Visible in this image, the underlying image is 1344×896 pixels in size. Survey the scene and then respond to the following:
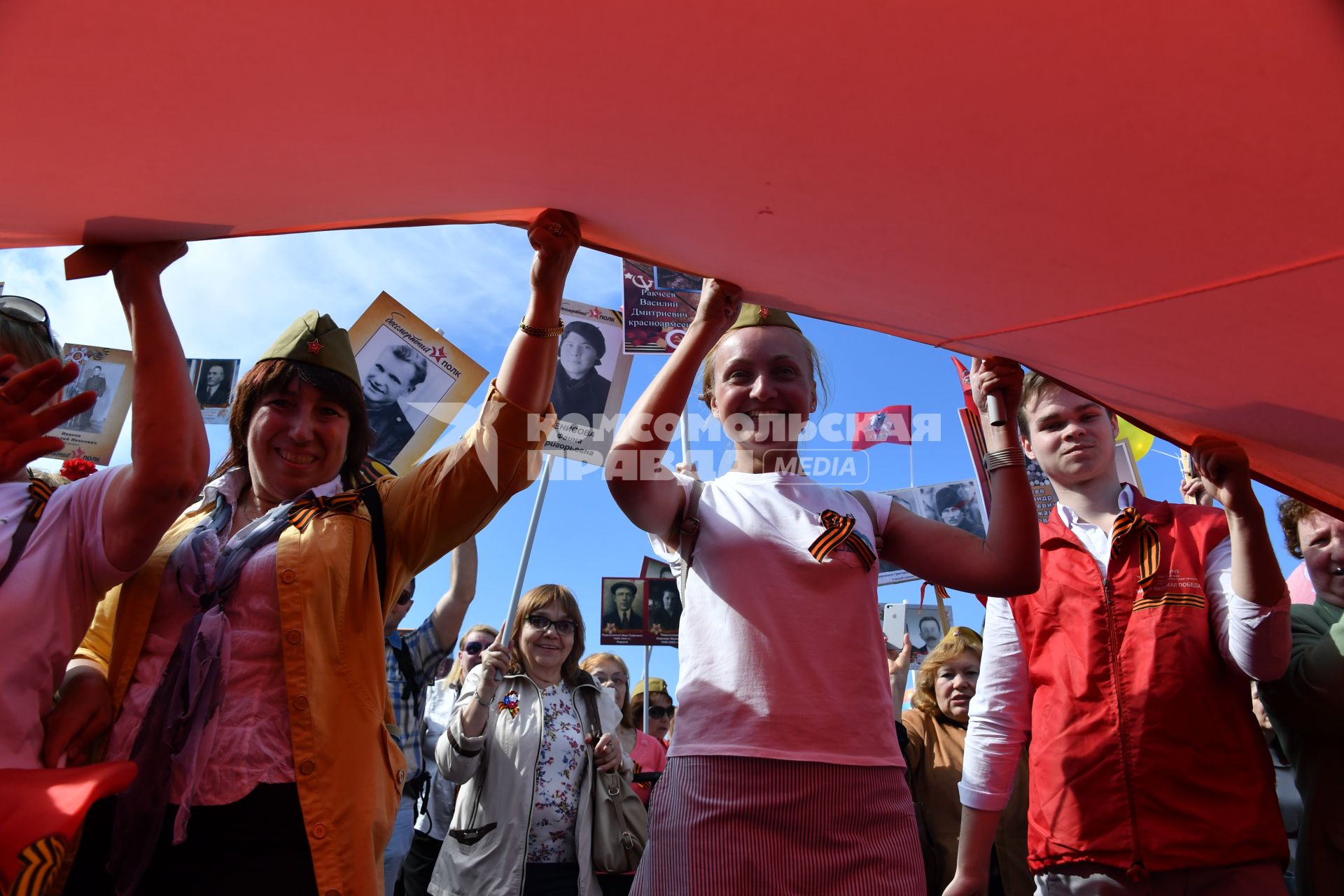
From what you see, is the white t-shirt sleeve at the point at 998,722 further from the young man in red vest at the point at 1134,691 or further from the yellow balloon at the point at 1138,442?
the yellow balloon at the point at 1138,442

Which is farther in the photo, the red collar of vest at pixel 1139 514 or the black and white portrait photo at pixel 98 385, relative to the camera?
the black and white portrait photo at pixel 98 385

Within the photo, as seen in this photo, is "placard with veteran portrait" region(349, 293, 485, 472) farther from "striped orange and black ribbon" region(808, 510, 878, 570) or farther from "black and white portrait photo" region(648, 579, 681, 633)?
"black and white portrait photo" region(648, 579, 681, 633)

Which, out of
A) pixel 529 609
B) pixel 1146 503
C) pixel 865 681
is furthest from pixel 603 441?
pixel 865 681

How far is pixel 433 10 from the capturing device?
1.30m

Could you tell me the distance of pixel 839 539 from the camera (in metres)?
1.98

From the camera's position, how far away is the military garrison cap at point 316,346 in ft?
7.02

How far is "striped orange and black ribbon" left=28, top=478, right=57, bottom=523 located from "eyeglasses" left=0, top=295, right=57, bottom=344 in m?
0.36

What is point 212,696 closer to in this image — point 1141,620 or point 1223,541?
point 1141,620

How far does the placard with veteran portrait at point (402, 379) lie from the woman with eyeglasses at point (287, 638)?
7.28 ft

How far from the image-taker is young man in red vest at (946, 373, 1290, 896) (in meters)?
2.13

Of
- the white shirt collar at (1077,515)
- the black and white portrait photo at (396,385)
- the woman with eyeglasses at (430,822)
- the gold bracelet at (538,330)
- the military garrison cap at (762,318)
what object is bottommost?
the woman with eyeglasses at (430,822)

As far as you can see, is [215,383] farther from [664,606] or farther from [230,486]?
[230,486]

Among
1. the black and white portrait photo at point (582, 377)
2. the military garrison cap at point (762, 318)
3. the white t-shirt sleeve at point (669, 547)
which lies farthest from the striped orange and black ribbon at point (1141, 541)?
the black and white portrait photo at point (582, 377)

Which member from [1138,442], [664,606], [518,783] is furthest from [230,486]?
[664,606]
